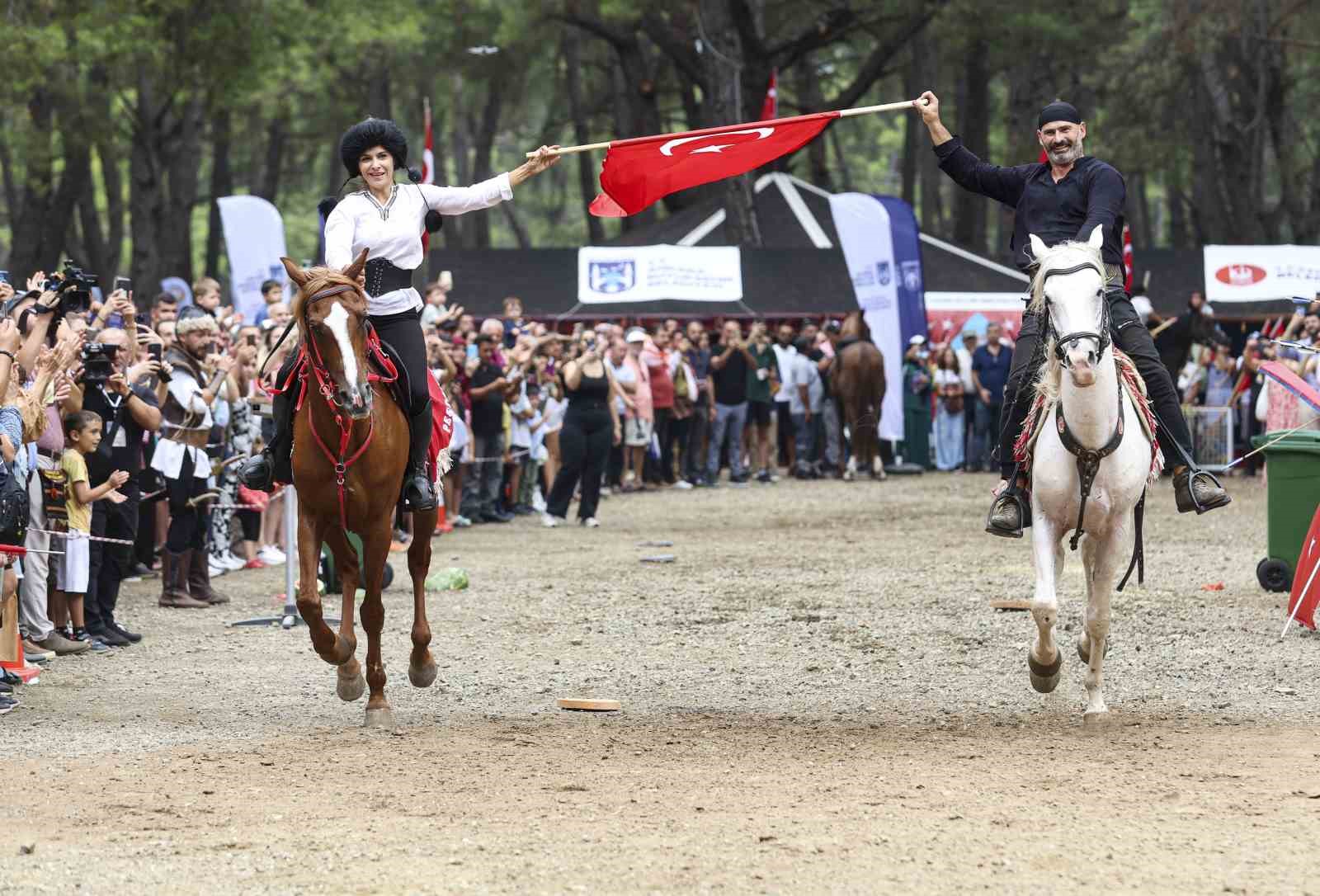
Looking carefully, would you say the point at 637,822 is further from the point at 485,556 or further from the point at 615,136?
the point at 615,136

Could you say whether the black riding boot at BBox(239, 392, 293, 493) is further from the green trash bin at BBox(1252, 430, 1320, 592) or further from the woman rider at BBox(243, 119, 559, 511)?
the green trash bin at BBox(1252, 430, 1320, 592)

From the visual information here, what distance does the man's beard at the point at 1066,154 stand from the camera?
9805 mm

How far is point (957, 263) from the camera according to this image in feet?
111

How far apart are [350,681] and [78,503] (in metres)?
3.38

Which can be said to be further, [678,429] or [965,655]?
[678,429]

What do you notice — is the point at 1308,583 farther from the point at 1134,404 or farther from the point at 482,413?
the point at 482,413

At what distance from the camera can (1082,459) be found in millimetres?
9289

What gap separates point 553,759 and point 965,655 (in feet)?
13.5

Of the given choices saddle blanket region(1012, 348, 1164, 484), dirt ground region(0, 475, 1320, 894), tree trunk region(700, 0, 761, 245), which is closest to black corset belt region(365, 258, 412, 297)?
dirt ground region(0, 475, 1320, 894)

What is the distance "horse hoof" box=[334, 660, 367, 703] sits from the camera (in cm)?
962

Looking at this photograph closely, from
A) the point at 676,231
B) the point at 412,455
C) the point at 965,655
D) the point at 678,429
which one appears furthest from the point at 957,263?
→ the point at 412,455

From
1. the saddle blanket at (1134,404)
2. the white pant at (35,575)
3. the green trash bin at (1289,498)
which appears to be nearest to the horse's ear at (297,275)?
the white pant at (35,575)

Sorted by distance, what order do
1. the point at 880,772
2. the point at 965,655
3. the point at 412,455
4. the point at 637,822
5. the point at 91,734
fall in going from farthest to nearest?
the point at 965,655 → the point at 412,455 → the point at 91,734 → the point at 880,772 → the point at 637,822

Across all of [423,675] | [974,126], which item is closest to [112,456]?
[423,675]
